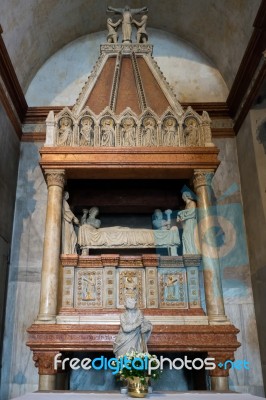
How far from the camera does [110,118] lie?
7.08m

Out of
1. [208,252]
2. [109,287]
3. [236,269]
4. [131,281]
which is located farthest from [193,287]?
[236,269]

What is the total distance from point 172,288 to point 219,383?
147 centimetres

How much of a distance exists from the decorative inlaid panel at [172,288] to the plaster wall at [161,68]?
173 inches

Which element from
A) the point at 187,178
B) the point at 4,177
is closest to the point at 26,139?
the point at 4,177

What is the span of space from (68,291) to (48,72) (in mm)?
5543

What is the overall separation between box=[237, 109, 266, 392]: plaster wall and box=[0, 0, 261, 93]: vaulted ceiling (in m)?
1.63

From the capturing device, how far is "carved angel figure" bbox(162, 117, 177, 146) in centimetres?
695

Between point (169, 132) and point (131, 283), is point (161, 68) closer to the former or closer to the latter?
point (169, 132)

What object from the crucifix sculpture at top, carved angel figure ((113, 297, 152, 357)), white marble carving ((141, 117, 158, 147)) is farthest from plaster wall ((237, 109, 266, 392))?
carved angel figure ((113, 297, 152, 357))

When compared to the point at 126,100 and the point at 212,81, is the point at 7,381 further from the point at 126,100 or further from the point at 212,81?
the point at 212,81

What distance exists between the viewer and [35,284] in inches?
307

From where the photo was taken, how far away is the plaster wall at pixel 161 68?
9.42 meters

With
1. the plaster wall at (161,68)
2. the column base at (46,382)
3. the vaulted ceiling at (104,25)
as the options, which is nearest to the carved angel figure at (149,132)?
the plaster wall at (161,68)

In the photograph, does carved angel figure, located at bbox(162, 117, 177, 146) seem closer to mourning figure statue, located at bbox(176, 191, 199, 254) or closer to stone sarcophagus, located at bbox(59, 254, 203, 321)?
mourning figure statue, located at bbox(176, 191, 199, 254)
